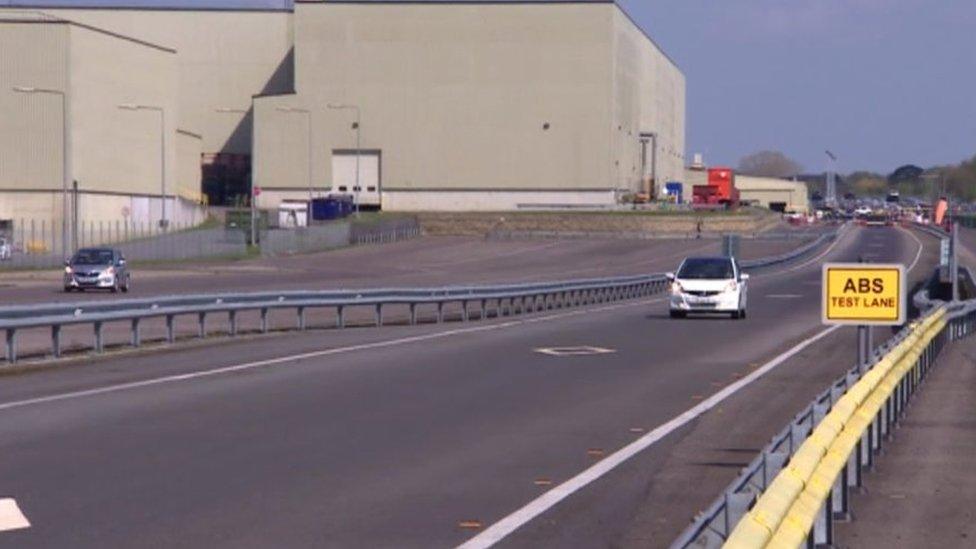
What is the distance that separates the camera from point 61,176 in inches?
3991

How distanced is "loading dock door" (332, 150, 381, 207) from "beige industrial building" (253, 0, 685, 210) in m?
0.10

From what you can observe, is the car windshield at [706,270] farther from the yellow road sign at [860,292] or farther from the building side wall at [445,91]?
the building side wall at [445,91]

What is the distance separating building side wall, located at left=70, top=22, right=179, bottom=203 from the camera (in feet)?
340

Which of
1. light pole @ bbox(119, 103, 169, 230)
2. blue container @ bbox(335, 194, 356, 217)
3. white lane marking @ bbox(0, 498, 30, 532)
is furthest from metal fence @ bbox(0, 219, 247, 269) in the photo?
white lane marking @ bbox(0, 498, 30, 532)

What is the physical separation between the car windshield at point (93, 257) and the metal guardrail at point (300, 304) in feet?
51.3

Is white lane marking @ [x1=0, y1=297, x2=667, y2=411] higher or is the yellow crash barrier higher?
the yellow crash barrier

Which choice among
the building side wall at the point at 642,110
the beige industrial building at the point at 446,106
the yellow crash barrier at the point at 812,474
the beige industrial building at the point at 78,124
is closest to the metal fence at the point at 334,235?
the beige industrial building at the point at 78,124

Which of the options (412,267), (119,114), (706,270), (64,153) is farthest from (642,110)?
(706,270)

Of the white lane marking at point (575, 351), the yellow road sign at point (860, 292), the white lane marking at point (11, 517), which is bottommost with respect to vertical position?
the white lane marking at point (575, 351)

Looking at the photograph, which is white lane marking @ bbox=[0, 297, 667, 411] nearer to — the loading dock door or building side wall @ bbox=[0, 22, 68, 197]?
building side wall @ bbox=[0, 22, 68, 197]

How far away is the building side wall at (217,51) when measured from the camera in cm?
13300

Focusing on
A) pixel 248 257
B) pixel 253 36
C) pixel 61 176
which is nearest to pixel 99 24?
pixel 253 36

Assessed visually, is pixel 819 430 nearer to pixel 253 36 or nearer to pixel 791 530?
pixel 791 530

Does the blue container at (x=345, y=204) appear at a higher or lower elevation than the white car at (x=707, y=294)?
higher
